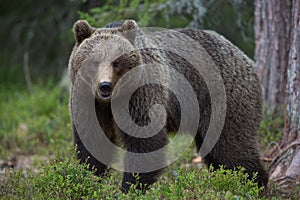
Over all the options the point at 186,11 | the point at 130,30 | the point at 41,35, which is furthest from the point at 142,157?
the point at 41,35

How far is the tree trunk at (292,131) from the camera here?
18.7 ft

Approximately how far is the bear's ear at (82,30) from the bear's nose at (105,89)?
0.61 meters

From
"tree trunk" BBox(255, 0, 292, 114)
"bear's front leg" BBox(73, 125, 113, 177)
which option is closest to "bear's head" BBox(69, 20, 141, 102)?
"bear's front leg" BBox(73, 125, 113, 177)

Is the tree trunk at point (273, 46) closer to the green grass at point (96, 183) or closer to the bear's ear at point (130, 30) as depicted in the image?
the green grass at point (96, 183)

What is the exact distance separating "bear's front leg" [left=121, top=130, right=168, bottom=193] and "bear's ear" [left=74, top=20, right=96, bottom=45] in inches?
38.6

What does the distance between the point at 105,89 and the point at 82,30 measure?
674mm

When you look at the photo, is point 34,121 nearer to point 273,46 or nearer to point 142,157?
point 273,46

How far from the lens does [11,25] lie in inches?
515

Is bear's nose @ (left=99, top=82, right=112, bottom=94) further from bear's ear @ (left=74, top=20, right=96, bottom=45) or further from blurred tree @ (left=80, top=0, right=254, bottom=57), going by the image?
blurred tree @ (left=80, top=0, right=254, bottom=57)

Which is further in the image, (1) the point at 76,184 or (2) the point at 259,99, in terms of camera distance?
(2) the point at 259,99

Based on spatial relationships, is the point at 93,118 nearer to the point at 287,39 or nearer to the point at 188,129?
the point at 188,129

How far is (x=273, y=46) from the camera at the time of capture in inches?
280

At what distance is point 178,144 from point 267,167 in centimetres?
169

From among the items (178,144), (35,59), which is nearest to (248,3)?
(178,144)
